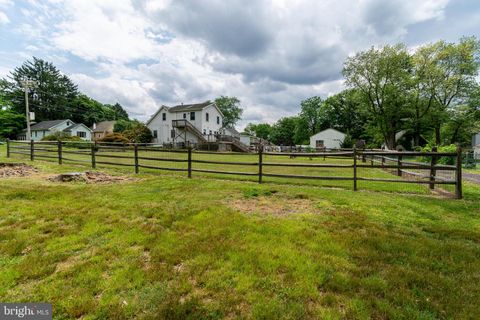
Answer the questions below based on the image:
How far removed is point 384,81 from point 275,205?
92.8 ft

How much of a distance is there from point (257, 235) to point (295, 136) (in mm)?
63133

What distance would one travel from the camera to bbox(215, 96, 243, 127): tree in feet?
188

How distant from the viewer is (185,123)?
33.4 m

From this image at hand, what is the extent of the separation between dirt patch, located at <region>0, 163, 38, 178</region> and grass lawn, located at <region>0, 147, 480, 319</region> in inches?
183

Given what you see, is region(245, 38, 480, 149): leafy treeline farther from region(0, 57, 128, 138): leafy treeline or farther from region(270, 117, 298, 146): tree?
region(0, 57, 128, 138): leafy treeline

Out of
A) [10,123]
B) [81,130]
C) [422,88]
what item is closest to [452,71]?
[422,88]

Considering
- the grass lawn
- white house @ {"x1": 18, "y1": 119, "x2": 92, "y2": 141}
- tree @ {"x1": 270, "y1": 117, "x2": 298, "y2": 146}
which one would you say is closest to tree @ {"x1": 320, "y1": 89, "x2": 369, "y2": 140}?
tree @ {"x1": 270, "y1": 117, "x2": 298, "y2": 146}

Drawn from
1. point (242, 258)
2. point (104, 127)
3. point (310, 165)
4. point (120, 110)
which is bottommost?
point (242, 258)

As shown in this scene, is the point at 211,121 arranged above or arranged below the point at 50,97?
below

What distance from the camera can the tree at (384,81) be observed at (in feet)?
84.7

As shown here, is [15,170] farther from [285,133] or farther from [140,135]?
[285,133]

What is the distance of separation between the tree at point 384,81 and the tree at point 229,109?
3264 cm

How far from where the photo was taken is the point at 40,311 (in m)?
2.21

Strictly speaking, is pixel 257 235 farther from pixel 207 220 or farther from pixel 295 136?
pixel 295 136
